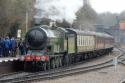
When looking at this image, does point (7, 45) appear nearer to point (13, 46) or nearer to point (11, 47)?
point (11, 47)

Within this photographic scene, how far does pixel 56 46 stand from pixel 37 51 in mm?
1661

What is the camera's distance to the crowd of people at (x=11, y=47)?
25.5 meters

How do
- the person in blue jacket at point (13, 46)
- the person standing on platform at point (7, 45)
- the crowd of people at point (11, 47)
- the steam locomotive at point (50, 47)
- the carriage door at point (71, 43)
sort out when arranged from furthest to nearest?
the carriage door at point (71, 43) < the person in blue jacket at point (13, 46) < the crowd of people at point (11, 47) < the person standing on platform at point (7, 45) < the steam locomotive at point (50, 47)

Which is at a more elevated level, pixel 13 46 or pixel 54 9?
pixel 54 9

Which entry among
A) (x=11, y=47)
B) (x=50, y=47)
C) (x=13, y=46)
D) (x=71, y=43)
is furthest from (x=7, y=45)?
(x=71, y=43)

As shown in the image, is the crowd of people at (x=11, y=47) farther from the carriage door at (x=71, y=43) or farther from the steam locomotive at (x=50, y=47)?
the carriage door at (x=71, y=43)

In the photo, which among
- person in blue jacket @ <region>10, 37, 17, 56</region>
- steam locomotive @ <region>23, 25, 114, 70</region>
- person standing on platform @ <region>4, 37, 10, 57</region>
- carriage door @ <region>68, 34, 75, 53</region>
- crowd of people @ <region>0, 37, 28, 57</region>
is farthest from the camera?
carriage door @ <region>68, 34, 75, 53</region>

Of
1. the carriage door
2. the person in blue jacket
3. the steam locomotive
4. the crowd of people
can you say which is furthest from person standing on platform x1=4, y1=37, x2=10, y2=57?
the carriage door

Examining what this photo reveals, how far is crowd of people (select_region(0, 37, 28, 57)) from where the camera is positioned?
25531 mm

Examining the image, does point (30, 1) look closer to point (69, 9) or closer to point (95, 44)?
point (95, 44)

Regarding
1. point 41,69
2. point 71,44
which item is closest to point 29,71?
point 41,69

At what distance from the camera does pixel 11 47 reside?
26078 millimetres

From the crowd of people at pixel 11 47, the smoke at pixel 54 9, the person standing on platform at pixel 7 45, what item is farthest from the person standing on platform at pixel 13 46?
the smoke at pixel 54 9

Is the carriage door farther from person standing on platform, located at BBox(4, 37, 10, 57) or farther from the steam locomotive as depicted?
person standing on platform, located at BBox(4, 37, 10, 57)
